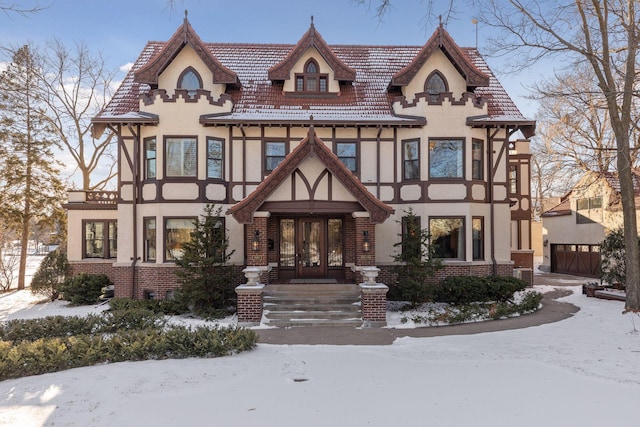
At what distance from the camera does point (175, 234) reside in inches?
535

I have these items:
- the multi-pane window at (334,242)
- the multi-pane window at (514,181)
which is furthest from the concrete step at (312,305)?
the multi-pane window at (514,181)

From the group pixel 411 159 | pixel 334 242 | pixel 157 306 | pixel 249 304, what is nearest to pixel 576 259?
pixel 411 159

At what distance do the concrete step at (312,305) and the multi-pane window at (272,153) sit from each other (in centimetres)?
470

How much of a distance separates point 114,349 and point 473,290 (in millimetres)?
10664

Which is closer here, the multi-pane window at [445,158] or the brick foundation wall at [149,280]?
the brick foundation wall at [149,280]

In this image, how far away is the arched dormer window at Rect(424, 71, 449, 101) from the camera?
14298 mm

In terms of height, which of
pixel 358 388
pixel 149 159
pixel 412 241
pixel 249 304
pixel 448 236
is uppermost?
pixel 149 159

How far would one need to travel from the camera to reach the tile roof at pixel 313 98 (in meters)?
14.0

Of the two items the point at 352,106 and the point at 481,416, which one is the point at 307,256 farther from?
the point at 481,416

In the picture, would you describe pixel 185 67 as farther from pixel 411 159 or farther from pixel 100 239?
pixel 411 159

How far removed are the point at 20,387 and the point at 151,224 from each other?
27.0ft

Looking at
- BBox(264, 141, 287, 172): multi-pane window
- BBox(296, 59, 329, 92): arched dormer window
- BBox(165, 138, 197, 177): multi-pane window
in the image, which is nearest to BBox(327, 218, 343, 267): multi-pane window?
BBox(264, 141, 287, 172): multi-pane window

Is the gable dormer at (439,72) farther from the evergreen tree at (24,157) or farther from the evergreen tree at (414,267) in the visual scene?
the evergreen tree at (24,157)

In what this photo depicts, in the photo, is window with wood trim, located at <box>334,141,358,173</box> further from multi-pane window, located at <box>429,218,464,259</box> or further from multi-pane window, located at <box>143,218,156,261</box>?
multi-pane window, located at <box>143,218,156,261</box>
